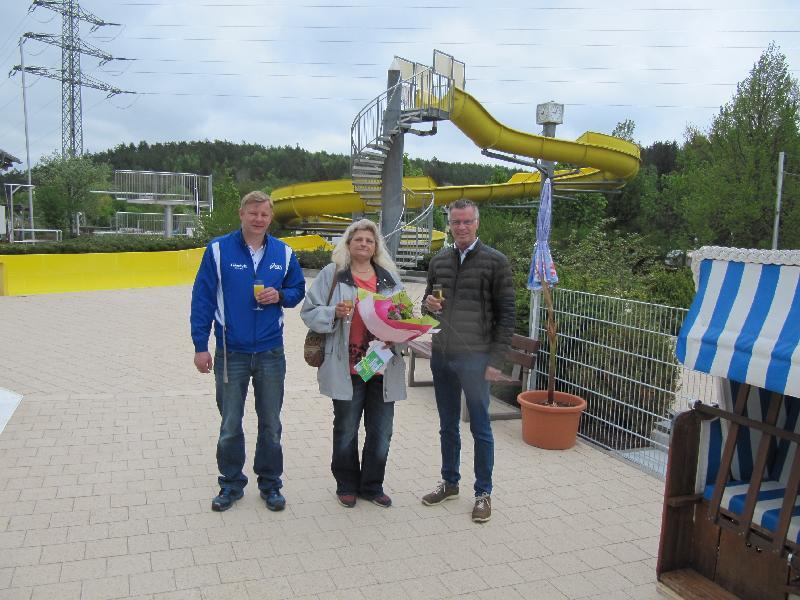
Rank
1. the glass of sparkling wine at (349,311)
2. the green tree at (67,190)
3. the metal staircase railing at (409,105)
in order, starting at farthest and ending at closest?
the green tree at (67,190) → the metal staircase railing at (409,105) → the glass of sparkling wine at (349,311)

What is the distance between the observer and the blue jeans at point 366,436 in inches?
156

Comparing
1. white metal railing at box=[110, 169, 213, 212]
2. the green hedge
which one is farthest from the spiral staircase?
white metal railing at box=[110, 169, 213, 212]

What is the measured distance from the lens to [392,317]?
3586 millimetres

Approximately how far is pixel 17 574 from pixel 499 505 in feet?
8.88

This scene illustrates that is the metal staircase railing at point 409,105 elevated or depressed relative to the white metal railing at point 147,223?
elevated

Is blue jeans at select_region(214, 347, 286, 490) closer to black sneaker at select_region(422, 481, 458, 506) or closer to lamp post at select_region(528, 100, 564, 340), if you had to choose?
black sneaker at select_region(422, 481, 458, 506)

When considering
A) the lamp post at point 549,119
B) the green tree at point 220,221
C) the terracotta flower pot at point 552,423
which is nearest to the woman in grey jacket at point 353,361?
the terracotta flower pot at point 552,423

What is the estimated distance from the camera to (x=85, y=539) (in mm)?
3547

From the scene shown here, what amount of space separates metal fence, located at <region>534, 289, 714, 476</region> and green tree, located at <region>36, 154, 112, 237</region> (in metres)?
31.6

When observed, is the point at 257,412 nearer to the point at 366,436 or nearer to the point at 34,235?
the point at 366,436

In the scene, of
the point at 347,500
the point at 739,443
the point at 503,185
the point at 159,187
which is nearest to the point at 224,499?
the point at 347,500

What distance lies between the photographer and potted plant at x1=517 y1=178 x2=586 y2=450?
17.2ft

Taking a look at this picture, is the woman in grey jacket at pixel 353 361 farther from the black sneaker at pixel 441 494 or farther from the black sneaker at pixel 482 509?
the black sneaker at pixel 482 509

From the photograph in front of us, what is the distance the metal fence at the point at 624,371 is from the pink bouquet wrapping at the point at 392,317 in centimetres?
206
